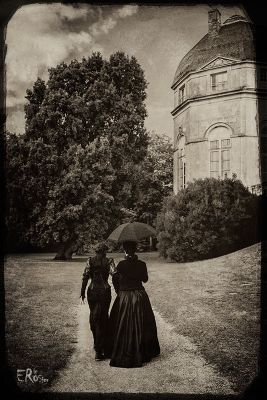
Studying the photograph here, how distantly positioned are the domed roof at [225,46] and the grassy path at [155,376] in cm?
368

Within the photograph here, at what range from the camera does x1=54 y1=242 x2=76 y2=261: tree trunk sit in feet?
18.4

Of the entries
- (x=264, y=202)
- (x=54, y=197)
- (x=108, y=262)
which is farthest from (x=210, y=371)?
(x=54, y=197)

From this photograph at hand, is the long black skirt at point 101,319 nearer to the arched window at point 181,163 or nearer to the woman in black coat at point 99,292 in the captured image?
the woman in black coat at point 99,292

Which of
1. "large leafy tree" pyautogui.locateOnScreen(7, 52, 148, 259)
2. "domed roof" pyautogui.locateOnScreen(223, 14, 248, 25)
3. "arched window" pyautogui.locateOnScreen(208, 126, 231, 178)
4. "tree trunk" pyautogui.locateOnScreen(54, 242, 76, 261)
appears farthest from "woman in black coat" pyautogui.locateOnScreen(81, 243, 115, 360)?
"domed roof" pyautogui.locateOnScreen(223, 14, 248, 25)

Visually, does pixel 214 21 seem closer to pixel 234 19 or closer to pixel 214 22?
pixel 214 22

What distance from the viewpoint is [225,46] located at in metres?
5.65

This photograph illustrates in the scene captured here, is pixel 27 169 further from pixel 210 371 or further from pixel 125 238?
pixel 210 371

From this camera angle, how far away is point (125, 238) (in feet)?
16.5

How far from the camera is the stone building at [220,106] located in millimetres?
5449

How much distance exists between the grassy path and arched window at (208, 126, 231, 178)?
2.24m

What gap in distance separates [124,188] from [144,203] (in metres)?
0.35

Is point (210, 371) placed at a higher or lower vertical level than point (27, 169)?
lower

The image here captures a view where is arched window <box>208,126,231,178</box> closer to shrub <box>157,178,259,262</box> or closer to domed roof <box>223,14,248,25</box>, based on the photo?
shrub <box>157,178,259,262</box>

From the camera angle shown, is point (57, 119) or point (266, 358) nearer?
point (266, 358)
